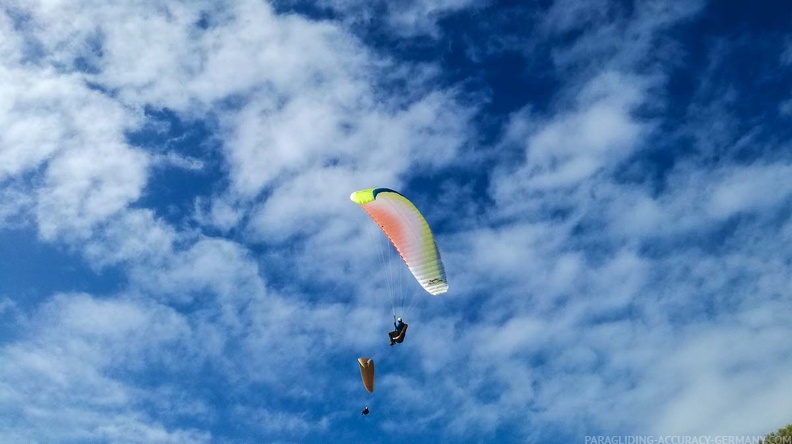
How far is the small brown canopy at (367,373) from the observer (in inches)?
1323

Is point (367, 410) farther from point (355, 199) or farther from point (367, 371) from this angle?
point (355, 199)

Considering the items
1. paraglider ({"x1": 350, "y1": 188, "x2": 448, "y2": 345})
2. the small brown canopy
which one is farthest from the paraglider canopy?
the small brown canopy

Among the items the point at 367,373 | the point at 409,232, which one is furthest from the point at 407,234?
the point at 367,373

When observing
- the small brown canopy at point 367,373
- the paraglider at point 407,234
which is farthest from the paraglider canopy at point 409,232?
the small brown canopy at point 367,373

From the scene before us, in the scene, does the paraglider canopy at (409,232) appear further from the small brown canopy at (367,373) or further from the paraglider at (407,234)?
the small brown canopy at (367,373)

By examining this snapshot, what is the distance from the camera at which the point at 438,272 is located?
1292 inches

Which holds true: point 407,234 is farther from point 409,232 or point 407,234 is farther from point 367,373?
point 367,373

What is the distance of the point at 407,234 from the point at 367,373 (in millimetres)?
7861

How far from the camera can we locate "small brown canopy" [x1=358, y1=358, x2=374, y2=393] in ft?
110

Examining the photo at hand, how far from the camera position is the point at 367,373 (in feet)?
111

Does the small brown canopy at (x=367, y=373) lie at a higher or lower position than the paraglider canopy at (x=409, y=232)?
lower

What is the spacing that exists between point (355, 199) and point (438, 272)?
5.79 m

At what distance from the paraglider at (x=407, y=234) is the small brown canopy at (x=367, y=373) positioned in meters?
2.82

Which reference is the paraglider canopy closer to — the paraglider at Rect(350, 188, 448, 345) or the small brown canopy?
the paraglider at Rect(350, 188, 448, 345)
